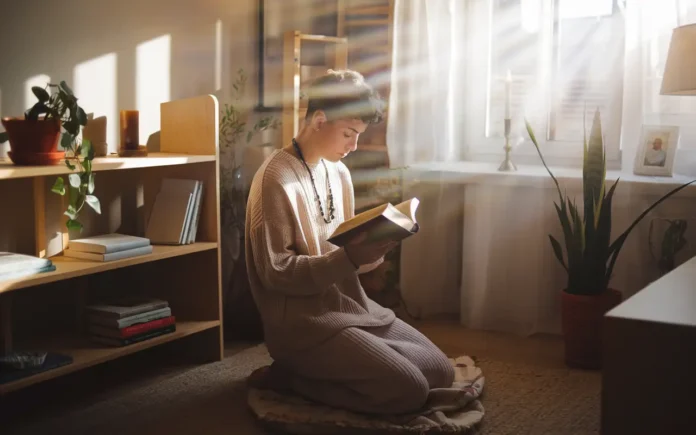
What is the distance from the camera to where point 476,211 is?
358 cm

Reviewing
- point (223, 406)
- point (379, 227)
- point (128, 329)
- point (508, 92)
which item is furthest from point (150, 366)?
point (508, 92)

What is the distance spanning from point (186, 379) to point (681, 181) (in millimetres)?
1945

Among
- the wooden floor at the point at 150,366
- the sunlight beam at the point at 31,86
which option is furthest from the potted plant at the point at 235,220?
the sunlight beam at the point at 31,86

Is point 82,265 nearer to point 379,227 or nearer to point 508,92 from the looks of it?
point 379,227

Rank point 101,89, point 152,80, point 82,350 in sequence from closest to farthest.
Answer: point 82,350, point 101,89, point 152,80

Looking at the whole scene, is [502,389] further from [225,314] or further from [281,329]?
[225,314]

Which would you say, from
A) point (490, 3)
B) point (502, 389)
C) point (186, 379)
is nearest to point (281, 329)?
point (186, 379)

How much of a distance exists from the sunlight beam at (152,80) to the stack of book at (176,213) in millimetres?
261

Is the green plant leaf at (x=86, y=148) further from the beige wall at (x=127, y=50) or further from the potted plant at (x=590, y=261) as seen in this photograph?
the potted plant at (x=590, y=261)


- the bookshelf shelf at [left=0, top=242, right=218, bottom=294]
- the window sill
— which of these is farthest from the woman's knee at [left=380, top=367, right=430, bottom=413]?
the window sill

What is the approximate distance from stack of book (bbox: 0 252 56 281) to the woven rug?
1.51ft

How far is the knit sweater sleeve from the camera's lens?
8.11 feet

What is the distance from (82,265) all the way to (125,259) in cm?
15

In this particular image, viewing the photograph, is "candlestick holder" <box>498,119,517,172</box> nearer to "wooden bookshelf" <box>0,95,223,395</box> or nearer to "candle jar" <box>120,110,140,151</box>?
"wooden bookshelf" <box>0,95,223,395</box>
